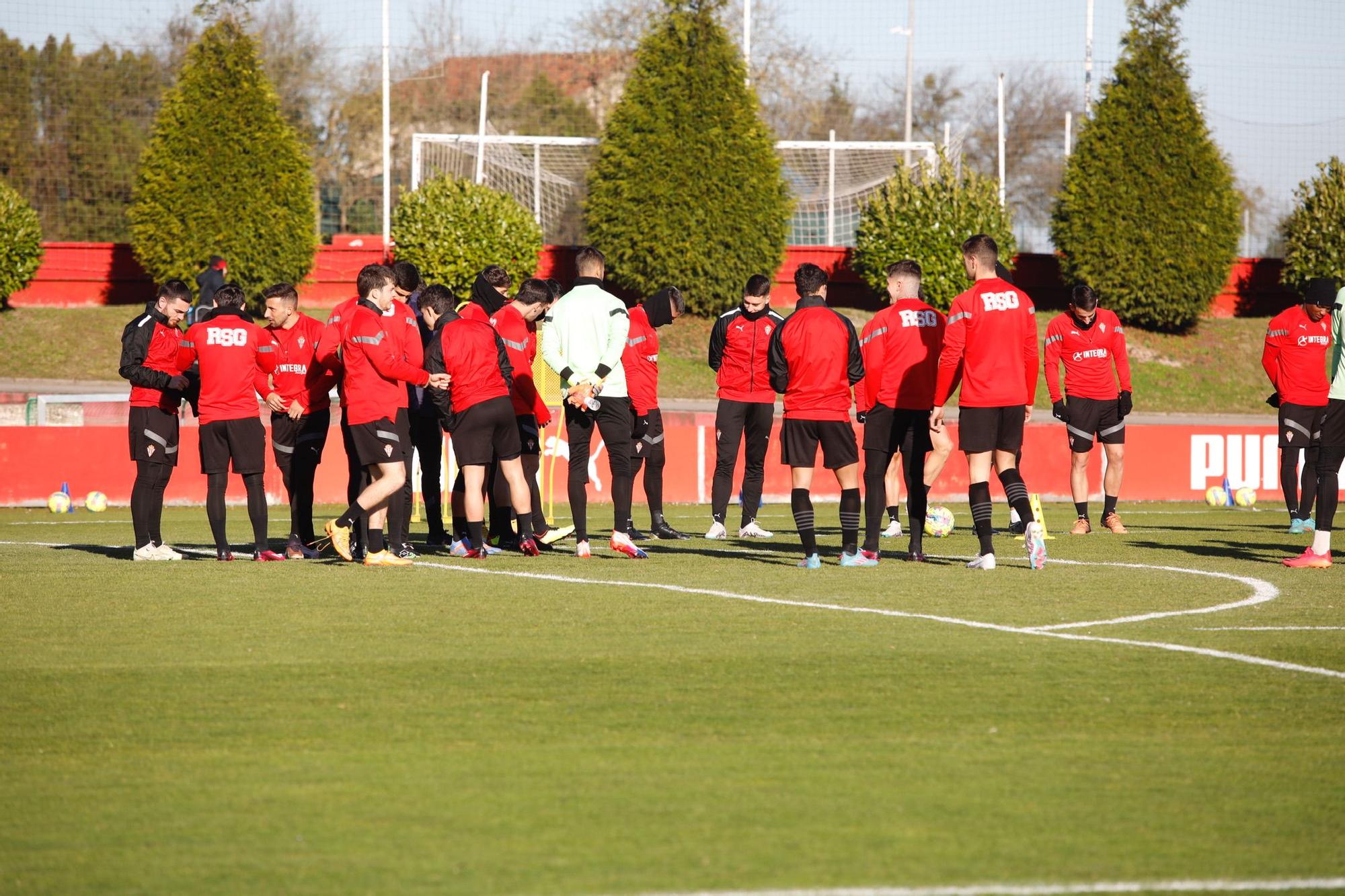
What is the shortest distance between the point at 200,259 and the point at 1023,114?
48.4m

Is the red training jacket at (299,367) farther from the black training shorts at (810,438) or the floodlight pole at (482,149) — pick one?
the floodlight pole at (482,149)

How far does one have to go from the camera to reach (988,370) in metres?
10.0

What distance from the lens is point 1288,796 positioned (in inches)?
182

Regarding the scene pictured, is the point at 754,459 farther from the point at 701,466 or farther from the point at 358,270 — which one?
the point at 358,270

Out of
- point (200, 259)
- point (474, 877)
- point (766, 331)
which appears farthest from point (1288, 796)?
point (200, 259)

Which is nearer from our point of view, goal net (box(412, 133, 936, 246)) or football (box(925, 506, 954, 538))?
football (box(925, 506, 954, 538))

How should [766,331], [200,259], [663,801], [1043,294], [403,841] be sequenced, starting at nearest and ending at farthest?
1. [403,841]
2. [663,801]
3. [766,331]
4. [200,259]
5. [1043,294]

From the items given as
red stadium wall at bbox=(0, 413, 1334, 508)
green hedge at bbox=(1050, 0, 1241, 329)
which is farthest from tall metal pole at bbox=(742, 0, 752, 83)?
red stadium wall at bbox=(0, 413, 1334, 508)

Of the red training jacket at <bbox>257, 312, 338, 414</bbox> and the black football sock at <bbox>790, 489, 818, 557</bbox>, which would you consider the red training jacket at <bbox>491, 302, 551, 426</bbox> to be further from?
the black football sock at <bbox>790, 489, 818, 557</bbox>

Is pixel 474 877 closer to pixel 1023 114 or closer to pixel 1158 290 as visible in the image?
pixel 1158 290

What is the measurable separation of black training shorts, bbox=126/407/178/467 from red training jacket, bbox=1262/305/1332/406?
9.66 m

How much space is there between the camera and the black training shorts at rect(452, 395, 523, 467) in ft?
35.6

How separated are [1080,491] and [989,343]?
462cm

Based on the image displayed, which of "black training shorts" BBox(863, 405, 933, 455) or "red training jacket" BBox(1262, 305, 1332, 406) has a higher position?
"red training jacket" BBox(1262, 305, 1332, 406)
